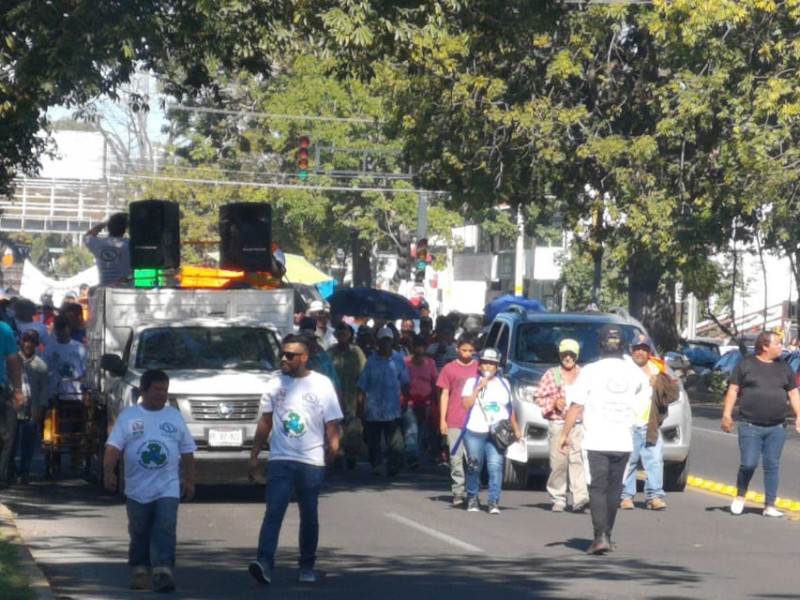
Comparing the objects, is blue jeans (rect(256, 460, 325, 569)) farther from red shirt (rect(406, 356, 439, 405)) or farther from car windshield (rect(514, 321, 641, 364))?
red shirt (rect(406, 356, 439, 405))

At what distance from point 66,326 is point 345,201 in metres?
37.8

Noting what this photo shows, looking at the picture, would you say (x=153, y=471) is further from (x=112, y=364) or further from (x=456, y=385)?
(x=456, y=385)

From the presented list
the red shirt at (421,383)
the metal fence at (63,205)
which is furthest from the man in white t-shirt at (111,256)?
the metal fence at (63,205)

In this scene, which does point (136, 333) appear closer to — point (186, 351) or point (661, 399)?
point (186, 351)

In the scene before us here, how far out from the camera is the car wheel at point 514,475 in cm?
1852

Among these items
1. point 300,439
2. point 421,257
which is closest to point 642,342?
point 300,439

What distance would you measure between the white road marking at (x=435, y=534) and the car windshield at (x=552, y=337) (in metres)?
4.12

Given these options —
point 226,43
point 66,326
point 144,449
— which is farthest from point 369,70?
point 144,449

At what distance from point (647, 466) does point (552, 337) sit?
3.09 m

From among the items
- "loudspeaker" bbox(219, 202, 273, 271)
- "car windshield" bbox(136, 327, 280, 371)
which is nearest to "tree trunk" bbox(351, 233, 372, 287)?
"loudspeaker" bbox(219, 202, 273, 271)

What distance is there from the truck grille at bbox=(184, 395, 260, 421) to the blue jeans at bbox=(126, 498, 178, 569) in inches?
228

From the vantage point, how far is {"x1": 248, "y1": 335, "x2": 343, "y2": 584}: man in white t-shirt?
1109 cm

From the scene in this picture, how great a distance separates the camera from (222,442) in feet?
53.9

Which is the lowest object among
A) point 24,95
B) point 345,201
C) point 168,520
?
point 168,520
